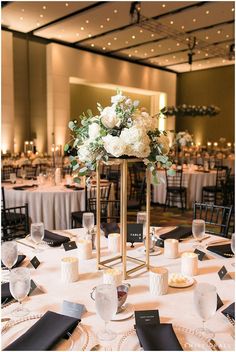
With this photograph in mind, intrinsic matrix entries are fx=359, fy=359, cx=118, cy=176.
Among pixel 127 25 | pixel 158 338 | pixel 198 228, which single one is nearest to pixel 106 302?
pixel 158 338

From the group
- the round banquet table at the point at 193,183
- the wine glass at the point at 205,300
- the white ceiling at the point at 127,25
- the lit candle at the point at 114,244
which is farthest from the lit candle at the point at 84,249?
the white ceiling at the point at 127,25

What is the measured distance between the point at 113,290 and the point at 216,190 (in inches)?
241

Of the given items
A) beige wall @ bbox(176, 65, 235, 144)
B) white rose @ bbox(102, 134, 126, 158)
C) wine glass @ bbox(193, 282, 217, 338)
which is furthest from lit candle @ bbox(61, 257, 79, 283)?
beige wall @ bbox(176, 65, 235, 144)

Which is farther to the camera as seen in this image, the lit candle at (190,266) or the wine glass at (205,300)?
the lit candle at (190,266)

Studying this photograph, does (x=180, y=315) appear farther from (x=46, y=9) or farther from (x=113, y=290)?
(x=46, y=9)

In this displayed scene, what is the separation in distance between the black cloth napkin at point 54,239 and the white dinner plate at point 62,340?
0.91m

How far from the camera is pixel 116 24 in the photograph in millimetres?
9812

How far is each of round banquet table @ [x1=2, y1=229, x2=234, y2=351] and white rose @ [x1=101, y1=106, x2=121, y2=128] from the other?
748 mm

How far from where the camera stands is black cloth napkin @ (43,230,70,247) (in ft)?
7.43

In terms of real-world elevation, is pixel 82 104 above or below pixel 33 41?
below

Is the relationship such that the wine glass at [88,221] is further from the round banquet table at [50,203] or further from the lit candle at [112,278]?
the round banquet table at [50,203]

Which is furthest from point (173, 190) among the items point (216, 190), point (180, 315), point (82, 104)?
point (82, 104)

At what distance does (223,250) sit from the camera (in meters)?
2.13

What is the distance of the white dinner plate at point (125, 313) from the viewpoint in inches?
54.2
